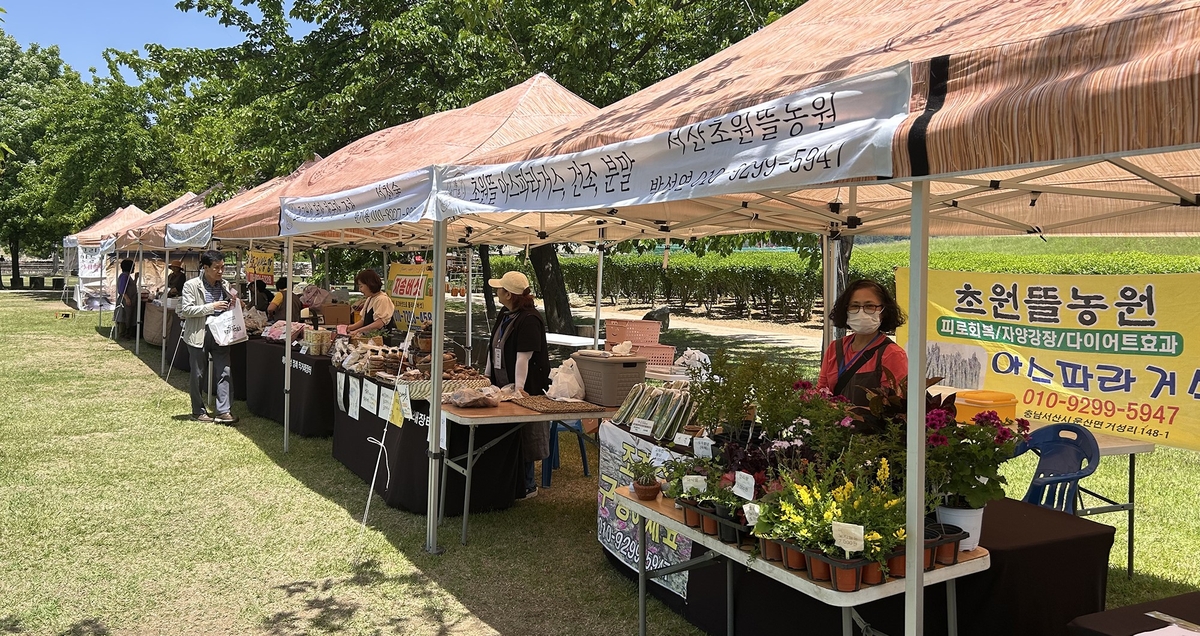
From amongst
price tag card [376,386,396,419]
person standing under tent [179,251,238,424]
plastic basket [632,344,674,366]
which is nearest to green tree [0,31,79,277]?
person standing under tent [179,251,238,424]

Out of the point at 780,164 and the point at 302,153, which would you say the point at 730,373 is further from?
the point at 302,153

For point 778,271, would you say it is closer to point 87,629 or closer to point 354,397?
point 354,397

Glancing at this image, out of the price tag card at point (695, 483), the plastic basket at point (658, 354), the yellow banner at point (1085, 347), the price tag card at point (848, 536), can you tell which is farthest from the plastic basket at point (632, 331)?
the price tag card at point (848, 536)

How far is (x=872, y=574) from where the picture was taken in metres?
2.74

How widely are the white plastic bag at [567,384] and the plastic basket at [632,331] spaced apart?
3199 mm

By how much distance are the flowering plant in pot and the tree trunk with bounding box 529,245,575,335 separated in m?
13.2

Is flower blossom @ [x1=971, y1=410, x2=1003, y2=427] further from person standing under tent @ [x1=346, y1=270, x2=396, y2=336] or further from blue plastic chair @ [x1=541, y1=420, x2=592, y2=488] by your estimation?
person standing under tent @ [x1=346, y1=270, x2=396, y2=336]

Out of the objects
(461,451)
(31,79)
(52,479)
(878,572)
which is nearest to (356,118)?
(52,479)

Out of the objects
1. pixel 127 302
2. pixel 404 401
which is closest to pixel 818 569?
pixel 404 401

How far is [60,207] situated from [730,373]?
32.8 m

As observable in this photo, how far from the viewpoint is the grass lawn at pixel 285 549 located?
447cm

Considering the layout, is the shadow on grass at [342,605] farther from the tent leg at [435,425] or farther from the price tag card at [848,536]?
the price tag card at [848,536]

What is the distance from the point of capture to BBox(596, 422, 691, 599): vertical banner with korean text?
4320 mm

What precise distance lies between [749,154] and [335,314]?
989 cm
